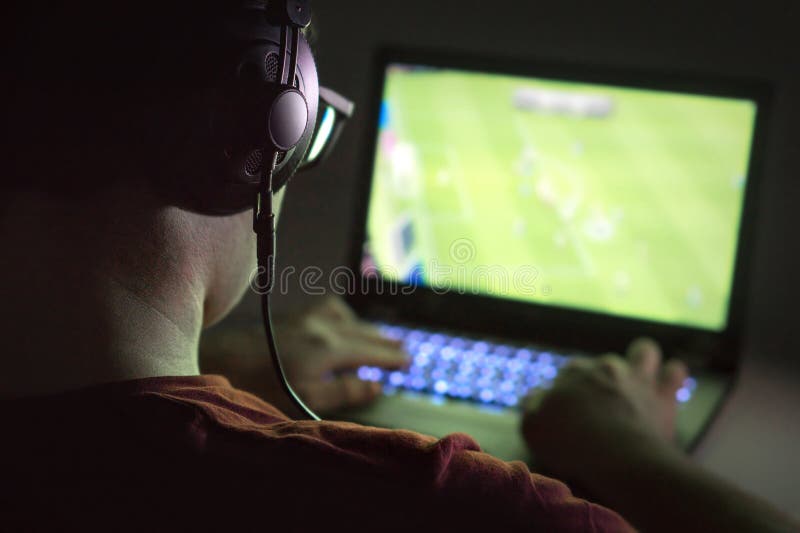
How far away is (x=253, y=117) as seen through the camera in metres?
0.45

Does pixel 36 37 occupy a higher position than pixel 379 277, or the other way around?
pixel 36 37

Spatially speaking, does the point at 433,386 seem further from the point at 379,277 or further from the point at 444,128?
the point at 444,128

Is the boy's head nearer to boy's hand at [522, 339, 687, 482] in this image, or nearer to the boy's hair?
the boy's hair

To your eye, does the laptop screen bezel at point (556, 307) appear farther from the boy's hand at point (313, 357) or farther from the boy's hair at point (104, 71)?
the boy's hair at point (104, 71)

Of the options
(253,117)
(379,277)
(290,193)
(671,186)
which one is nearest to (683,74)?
(671,186)

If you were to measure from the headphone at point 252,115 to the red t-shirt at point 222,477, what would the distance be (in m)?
0.13

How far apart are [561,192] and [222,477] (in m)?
0.76

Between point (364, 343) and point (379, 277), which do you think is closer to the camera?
point (364, 343)

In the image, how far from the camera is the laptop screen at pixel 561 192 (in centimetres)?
101

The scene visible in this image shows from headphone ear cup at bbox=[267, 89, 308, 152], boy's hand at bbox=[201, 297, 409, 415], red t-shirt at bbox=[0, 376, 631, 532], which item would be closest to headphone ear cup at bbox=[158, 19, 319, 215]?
headphone ear cup at bbox=[267, 89, 308, 152]

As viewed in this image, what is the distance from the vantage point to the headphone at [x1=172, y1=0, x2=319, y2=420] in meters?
0.45

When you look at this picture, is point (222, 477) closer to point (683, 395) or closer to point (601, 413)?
point (601, 413)

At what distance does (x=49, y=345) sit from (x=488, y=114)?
76 cm

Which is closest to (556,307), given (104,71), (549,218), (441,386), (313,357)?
(549,218)
